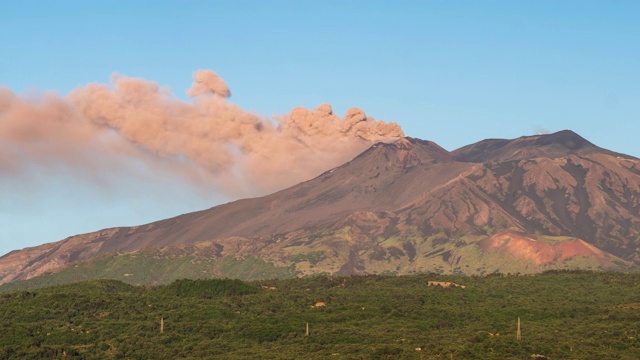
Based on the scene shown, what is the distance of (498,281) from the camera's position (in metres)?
185

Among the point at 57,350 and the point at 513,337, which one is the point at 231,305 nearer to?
the point at 57,350

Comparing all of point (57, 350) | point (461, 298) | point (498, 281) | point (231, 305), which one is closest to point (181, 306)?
point (231, 305)

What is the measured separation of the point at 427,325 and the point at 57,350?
151 feet

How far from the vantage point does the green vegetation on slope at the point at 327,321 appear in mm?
110500

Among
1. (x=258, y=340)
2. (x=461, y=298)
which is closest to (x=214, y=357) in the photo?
(x=258, y=340)

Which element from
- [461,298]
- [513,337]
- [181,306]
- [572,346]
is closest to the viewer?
[572,346]

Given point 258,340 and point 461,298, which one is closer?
point 258,340

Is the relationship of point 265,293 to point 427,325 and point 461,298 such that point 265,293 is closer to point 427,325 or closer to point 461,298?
point 461,298

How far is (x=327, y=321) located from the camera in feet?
447

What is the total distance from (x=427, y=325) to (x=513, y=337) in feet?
63.7

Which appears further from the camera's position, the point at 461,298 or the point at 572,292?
the point at 572,292

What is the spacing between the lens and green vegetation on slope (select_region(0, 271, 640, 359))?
110500 mm

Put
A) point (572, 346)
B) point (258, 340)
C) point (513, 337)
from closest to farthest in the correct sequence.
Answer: point (572, 346)
point (513, 337)
point (258, 340)

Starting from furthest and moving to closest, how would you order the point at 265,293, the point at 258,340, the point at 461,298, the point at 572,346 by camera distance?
the point at 265,293 → the point at 461,298 → the point at 258,340 → the point at 572,346
